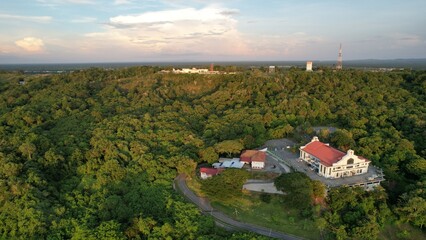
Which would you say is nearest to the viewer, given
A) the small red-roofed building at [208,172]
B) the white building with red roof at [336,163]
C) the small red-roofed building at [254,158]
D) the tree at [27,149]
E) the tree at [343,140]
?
the white building with red roof at [336,163]

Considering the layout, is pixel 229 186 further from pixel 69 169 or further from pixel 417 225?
pixel 69 169

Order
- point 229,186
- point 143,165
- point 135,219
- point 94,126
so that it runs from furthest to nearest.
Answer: point 94,126 < point 143,165 < point 229,186 < point 135,219

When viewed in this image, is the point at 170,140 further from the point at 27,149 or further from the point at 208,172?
the point at 27,149

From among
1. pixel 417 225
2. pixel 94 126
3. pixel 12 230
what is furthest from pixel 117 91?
pixel 417 225

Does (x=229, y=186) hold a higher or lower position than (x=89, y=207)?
higher

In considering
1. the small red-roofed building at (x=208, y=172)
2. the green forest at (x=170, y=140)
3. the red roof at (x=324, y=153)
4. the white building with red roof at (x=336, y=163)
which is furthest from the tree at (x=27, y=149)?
the white building with red roof at (x=336, y=163)

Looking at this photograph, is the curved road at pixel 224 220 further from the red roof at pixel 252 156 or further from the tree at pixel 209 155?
the red roof at pixel 252 156
